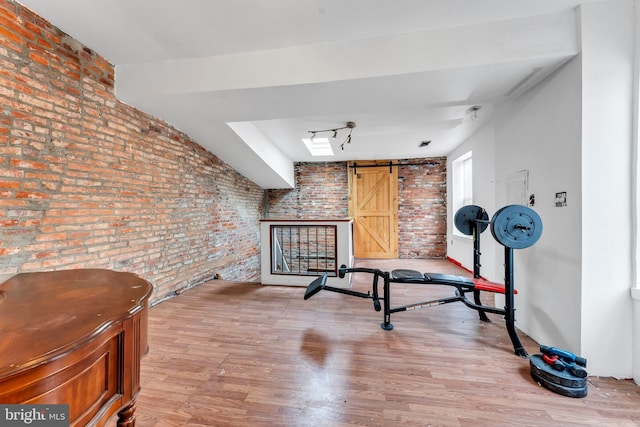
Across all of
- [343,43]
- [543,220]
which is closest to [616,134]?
[543,220]

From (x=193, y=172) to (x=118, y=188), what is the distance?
136 centimetres

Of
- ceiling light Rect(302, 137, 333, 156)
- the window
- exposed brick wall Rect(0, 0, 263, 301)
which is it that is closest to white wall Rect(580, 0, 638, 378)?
the window

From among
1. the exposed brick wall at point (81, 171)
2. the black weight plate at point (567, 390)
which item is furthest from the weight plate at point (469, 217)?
the exposed brick wall at point (81, 171)

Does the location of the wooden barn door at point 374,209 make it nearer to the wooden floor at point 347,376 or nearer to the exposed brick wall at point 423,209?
the exposed brick wall at point 423,209

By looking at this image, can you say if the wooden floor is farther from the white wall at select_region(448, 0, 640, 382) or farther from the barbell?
the barbell

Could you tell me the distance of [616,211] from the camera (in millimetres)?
1862

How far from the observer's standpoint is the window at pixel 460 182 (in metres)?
5.48

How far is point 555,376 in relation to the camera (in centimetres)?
176

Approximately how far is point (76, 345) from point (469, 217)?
3732 millimetres

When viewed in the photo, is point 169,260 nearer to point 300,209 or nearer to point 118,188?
point 118,188

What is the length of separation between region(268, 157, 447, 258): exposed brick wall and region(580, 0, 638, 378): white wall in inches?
177

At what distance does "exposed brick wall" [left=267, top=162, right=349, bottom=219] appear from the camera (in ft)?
22.1

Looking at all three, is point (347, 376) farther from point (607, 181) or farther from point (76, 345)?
point (607, 181)

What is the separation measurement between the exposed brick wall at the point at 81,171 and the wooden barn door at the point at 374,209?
3.96 metres
